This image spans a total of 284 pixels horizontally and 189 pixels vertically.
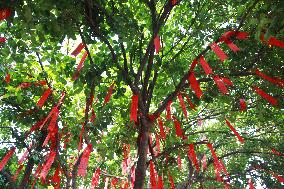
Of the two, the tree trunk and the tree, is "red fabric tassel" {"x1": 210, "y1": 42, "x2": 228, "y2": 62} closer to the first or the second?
the tree

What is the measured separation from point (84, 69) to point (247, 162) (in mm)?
9390

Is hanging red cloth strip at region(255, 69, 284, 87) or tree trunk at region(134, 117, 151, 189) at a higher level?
hanging red cloth strip at region(255, 69, 284, 87)

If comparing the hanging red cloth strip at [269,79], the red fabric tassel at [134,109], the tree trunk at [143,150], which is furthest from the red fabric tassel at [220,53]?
the tree trunk at [143,150]

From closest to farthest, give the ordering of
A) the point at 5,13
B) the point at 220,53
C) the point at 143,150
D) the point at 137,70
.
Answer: the point at 5,13, the point at 220,53, the point at 143,150, the point at 137,70

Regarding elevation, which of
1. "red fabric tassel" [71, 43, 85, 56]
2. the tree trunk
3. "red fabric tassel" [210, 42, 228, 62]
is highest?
"red fabric tassel" [71, 43, 85, 56]

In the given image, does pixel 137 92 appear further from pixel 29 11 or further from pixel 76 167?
pixel 76 167

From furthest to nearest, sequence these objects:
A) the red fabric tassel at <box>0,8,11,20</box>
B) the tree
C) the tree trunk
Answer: the tree trunk
the tree
the red fabric tassel at <box>0,8,11,20</box>

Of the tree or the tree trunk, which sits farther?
the tree trunk

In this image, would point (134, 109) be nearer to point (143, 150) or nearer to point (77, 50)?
point (143, 150)

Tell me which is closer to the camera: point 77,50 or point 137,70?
point 77,50

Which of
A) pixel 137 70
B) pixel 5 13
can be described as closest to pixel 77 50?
pixel 5 13

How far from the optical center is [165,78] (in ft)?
20.4

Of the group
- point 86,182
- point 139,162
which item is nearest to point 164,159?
point 139,162

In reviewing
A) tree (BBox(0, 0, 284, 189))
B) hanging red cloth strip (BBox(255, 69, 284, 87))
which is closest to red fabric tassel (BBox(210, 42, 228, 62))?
tree (BBox(0, 0, 284, 189))
